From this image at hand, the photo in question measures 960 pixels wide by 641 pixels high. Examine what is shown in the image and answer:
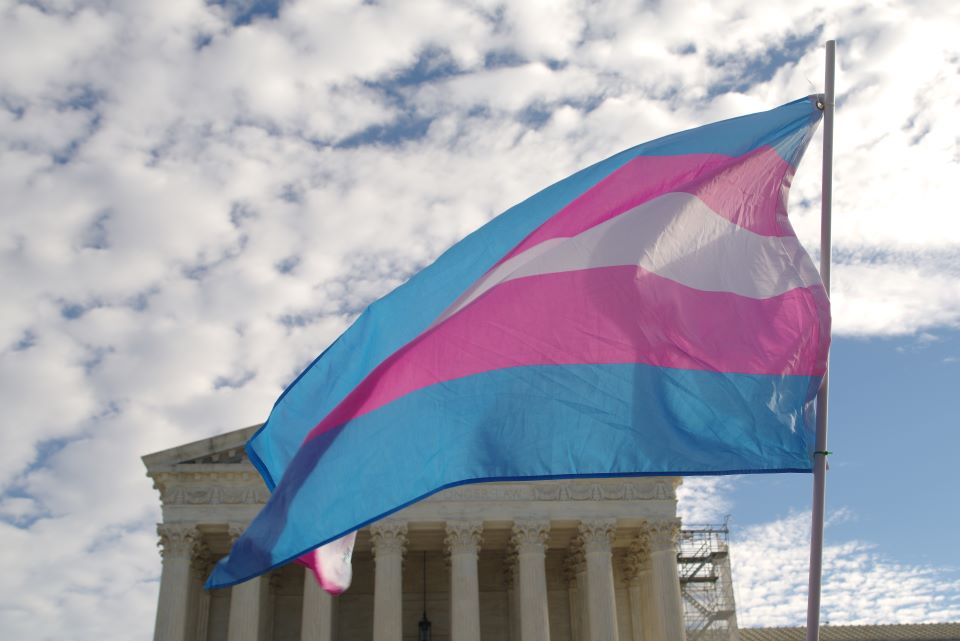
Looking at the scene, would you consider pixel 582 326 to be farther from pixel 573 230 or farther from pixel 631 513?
pixel 631 513

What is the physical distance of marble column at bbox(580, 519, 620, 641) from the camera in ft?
139

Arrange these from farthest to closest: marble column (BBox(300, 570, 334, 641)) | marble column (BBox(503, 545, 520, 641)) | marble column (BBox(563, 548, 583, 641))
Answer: marble column (BBox(563, 548, 583, 641)) → marble column (BBox(503, 545, 520, 641)) → marble column (BBox(300, 570, 334, 641))

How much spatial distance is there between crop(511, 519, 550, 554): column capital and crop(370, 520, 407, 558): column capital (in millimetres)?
4838

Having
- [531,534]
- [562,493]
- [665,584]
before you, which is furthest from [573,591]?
[665,584]

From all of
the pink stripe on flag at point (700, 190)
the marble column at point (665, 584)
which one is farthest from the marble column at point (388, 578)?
the pink stripe on flag at point (700, 190)

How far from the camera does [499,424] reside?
11.8m

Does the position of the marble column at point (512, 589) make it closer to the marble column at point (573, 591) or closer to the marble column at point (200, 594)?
the marble column at point (573, 591)

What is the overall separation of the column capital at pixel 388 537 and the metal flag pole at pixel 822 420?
34.7 m

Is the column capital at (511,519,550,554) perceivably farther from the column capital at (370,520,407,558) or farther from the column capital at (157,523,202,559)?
the column capital at (157,523,202,559)

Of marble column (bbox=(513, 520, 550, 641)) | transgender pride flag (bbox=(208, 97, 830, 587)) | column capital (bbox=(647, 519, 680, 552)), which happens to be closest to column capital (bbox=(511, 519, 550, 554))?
marble column (bbox=(513, 520, 550, 641))

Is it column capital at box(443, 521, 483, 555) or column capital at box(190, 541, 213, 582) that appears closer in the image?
column capital at box(443, 521, 483, 555)

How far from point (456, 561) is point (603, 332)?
33.2 m

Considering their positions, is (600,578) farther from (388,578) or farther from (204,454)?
(204,454)

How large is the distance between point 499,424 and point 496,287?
173 centimetres
